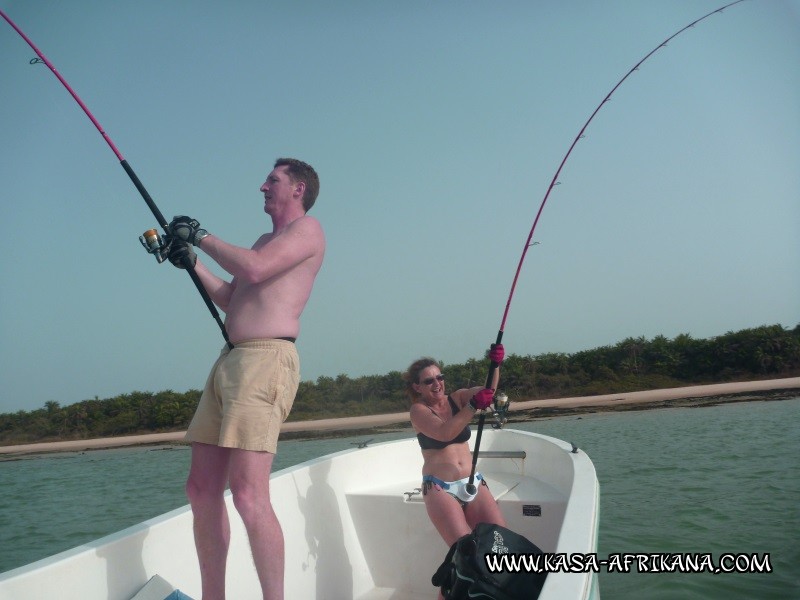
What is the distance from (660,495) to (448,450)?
18.4ft

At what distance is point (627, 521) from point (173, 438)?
90.6ft

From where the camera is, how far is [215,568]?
6.96 feet

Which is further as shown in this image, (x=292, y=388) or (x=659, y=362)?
(x=659, y=362)

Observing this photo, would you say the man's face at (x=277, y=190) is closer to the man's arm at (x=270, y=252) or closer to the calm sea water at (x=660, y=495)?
the man's arm at (x=270, y=252)

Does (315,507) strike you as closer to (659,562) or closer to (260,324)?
(260,324)

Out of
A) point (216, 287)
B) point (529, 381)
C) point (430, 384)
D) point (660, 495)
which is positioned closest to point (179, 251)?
point (216, 287)

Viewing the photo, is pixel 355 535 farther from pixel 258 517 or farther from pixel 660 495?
pixel 660 495

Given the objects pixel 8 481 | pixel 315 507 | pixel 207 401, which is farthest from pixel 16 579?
pixel 8 481

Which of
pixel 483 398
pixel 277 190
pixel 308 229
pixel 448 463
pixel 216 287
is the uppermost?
pixel 277 190

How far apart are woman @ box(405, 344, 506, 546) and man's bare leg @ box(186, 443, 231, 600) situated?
106 cm

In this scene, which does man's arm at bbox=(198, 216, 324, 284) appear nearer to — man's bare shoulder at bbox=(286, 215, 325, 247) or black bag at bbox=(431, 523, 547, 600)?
man's bare shoulder at bbox=(286, 215, 325, 247)

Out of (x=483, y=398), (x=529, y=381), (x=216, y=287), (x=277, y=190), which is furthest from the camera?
(x=529, y=381)

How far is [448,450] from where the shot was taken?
3100 millimetres

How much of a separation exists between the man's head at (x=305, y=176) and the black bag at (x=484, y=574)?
54.9 inches
